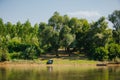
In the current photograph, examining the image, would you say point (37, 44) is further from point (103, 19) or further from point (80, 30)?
point (103, 19)

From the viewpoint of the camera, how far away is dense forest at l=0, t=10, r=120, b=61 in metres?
72.9

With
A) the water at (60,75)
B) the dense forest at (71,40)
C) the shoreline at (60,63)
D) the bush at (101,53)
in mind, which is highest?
the dense forest at (71,40)

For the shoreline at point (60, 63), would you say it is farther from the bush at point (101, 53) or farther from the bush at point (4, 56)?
the bush at point (101, 53)

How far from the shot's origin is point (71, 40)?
248ft

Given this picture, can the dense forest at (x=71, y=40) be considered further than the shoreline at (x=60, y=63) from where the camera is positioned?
Yes

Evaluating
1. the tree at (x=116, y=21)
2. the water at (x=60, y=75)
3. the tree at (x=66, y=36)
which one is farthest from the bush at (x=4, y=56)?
the tree at (x=116, y=21)

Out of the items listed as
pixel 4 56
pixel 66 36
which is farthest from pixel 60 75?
pixel 66 36

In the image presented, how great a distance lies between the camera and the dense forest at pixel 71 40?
239ft

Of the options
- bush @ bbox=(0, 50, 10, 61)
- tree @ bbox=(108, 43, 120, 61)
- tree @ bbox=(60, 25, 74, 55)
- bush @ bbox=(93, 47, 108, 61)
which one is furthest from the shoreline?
tree @ bbox=(60, 25, 74, 55)

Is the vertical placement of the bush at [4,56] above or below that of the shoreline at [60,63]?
above

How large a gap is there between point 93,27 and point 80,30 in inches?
145

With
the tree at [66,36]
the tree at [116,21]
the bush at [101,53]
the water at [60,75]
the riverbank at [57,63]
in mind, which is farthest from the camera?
the tree at [116,21]

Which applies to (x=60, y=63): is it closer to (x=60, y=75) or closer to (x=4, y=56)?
(x=4, y=56)

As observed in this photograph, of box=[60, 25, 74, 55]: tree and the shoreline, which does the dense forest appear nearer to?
box=[60, 25, 74, 55]: tree
